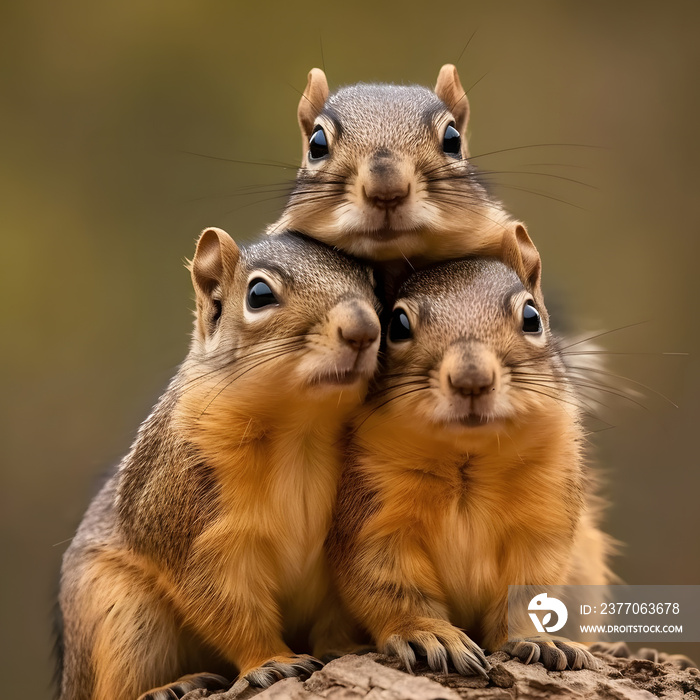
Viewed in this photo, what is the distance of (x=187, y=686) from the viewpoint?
108 inches

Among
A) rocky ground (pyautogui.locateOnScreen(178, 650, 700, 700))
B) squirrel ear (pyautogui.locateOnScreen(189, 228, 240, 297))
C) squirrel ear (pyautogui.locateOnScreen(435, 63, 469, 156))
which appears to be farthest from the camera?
squirrel ear (pyautogui.locateOnScreen(435, 63, 469, 156))

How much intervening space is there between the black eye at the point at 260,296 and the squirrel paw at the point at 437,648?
38.0 inches

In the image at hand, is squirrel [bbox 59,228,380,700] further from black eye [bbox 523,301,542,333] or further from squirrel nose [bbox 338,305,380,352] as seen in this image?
black eye [bbox 523,301,542,333]

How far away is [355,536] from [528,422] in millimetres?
567

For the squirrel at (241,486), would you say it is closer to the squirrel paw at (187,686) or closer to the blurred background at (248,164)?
the squirrel paw at (187,686)

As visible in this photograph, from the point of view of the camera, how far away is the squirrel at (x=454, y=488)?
8.39ft

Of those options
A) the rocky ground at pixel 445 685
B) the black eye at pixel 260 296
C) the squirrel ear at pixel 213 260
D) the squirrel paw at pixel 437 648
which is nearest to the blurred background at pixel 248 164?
the squirrel ear at pixel 213 260

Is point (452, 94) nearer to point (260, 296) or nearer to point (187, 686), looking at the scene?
point (260, 296)

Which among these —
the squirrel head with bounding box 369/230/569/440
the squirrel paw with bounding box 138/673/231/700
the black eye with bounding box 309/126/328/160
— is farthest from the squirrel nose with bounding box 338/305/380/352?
the squirrel paw with bounding box 138/673/231/700

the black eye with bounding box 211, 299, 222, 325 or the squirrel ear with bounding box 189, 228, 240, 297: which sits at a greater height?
the squirrel ear with bounding box 189, 228, 240, 297

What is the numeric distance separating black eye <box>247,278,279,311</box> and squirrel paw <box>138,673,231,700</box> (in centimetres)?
109

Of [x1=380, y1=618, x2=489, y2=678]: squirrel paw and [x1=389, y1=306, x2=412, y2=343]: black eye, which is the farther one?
[x1=389, y1=306, x2=412, y2=343]: black eye

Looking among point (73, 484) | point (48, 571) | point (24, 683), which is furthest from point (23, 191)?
point (24, 683)

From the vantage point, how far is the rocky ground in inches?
91.5
